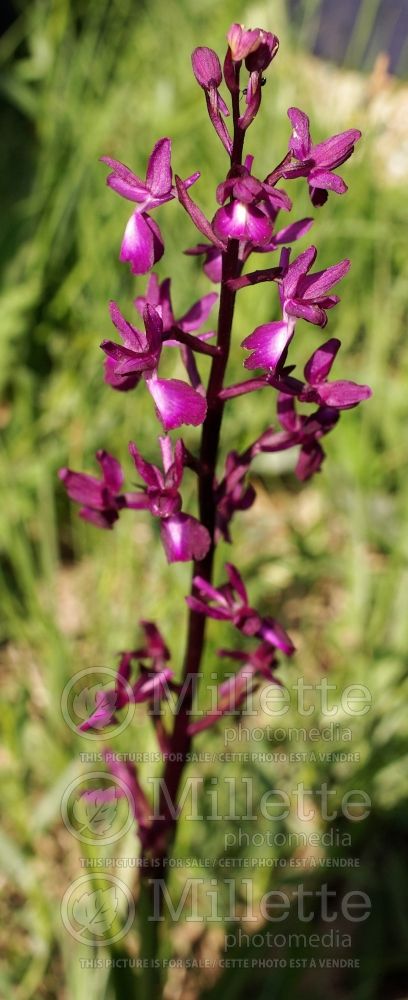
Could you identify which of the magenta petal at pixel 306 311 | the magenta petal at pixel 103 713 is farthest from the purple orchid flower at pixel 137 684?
the magenta petal at pixel 306 311

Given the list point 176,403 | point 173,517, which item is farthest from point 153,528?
point 176,403

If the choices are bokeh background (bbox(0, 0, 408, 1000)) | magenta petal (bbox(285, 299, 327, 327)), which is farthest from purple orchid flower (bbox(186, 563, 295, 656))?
bokeh background (bbox(0, 0, 408, 1000))

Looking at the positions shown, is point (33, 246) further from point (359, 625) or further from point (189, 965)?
point (189, 965)

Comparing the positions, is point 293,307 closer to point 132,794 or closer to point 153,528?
point 132,794

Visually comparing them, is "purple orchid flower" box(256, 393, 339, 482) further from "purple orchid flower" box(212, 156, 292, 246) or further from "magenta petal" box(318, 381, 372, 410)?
"purple orchid flower" box(212, 156, 292, 246)

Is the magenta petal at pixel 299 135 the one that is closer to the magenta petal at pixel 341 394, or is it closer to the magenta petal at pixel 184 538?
the magenta petal at pixel 341 394

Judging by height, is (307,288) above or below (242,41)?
below
